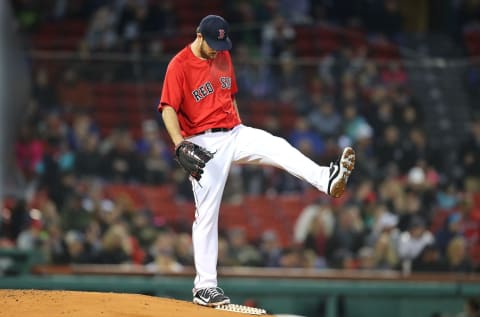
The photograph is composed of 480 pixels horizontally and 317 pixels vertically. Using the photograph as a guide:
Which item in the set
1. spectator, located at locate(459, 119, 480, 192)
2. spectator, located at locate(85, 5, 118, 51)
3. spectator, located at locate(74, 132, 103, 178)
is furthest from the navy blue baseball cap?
spectator, located at locate(459, 119, 480, 192)

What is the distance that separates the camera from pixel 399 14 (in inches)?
776

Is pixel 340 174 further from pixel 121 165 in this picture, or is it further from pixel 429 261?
pixel 121 165

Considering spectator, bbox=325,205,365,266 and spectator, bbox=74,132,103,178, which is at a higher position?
spectator, bbox=74,132,103,178

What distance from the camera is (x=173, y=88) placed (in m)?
7.21

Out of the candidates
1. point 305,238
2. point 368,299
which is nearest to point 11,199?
point 305,238

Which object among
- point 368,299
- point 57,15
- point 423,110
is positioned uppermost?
point 57,15

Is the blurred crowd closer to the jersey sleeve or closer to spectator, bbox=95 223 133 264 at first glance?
spectator, bbox=95 223 133 264

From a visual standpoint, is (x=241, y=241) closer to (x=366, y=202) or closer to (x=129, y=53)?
(x=366, y=202)

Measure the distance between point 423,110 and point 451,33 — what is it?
16.6 ft

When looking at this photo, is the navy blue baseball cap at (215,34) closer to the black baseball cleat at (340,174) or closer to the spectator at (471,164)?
the black baseball cleat at (340,174)

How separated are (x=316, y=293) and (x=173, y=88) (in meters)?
4.16

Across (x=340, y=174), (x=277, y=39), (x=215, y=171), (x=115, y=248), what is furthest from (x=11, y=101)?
(x=340, y=174)

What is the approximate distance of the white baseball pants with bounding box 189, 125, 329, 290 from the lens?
285 inches

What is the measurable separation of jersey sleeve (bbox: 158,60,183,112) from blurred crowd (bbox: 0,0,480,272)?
5.98 meters
